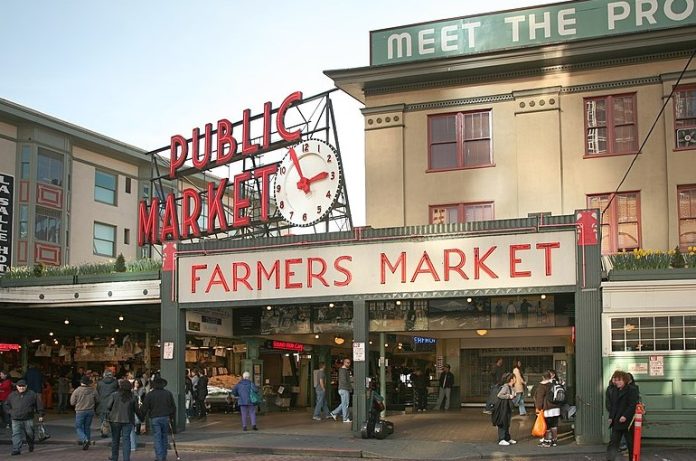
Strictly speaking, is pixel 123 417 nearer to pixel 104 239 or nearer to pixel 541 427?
pixel 541 427

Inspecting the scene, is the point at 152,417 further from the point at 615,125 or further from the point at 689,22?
the point at 689,22

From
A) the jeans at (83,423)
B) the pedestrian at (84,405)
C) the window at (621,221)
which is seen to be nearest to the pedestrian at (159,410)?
the pedestrian at (84,405)

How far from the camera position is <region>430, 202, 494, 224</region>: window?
27250 mm

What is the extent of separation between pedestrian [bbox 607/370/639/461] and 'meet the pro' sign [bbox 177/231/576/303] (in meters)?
4.66

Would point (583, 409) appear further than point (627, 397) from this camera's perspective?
Yes

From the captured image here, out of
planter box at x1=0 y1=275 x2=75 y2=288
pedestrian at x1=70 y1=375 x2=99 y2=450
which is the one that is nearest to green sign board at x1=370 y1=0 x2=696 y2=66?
planter box at x1=0 y1=275 x2=75 y2=288

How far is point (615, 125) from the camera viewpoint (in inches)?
1027

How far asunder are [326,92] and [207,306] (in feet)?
29.7

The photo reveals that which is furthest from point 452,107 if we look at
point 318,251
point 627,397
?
point 627,397

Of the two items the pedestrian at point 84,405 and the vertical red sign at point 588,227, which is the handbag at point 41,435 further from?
the vertical red sign at point 588,227

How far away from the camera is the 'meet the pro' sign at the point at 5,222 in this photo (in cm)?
3578

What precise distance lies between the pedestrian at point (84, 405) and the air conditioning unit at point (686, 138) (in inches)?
673

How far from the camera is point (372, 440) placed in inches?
853

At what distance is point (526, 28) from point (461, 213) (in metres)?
5.96
